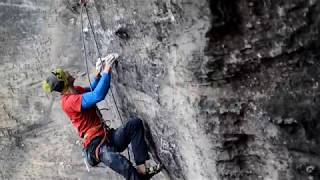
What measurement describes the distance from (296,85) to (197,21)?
3.31ft

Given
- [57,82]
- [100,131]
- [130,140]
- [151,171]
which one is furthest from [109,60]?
[151,171]

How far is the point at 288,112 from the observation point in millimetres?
4914

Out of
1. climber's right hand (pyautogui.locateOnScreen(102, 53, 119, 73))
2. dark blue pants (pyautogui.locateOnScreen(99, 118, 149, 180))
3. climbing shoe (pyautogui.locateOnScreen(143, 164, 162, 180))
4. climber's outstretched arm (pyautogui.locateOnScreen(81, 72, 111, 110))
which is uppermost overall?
climber's right hand (pyautogui.locateOnScreen(102, 53, 119, 73))

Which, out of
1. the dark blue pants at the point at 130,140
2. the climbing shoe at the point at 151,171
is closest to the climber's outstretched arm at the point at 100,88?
the dark blue pants at the point at 130,140

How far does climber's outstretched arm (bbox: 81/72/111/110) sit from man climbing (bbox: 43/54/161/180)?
0.09 ft

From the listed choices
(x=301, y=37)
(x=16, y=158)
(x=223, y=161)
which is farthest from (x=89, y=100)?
(x=16, y=158)

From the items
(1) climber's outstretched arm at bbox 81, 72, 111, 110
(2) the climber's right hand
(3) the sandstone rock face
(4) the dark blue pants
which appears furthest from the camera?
(4) the dark blue pants

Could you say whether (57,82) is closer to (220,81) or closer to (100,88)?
(100,88)

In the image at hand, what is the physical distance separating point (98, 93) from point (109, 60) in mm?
566

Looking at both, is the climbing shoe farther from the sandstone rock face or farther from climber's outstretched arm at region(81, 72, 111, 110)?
climber's outstretched arm at region(81, 72, 111, 110)

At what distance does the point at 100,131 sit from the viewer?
22.3 feet

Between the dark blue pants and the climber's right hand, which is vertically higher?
the climber's right hand

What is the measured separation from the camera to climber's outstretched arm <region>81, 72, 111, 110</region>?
6.16 meters

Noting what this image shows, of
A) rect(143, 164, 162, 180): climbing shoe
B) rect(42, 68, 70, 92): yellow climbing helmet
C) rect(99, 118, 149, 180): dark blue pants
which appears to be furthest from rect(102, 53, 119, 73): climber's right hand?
rect(143, 164, 162, 180): climbing shoe
